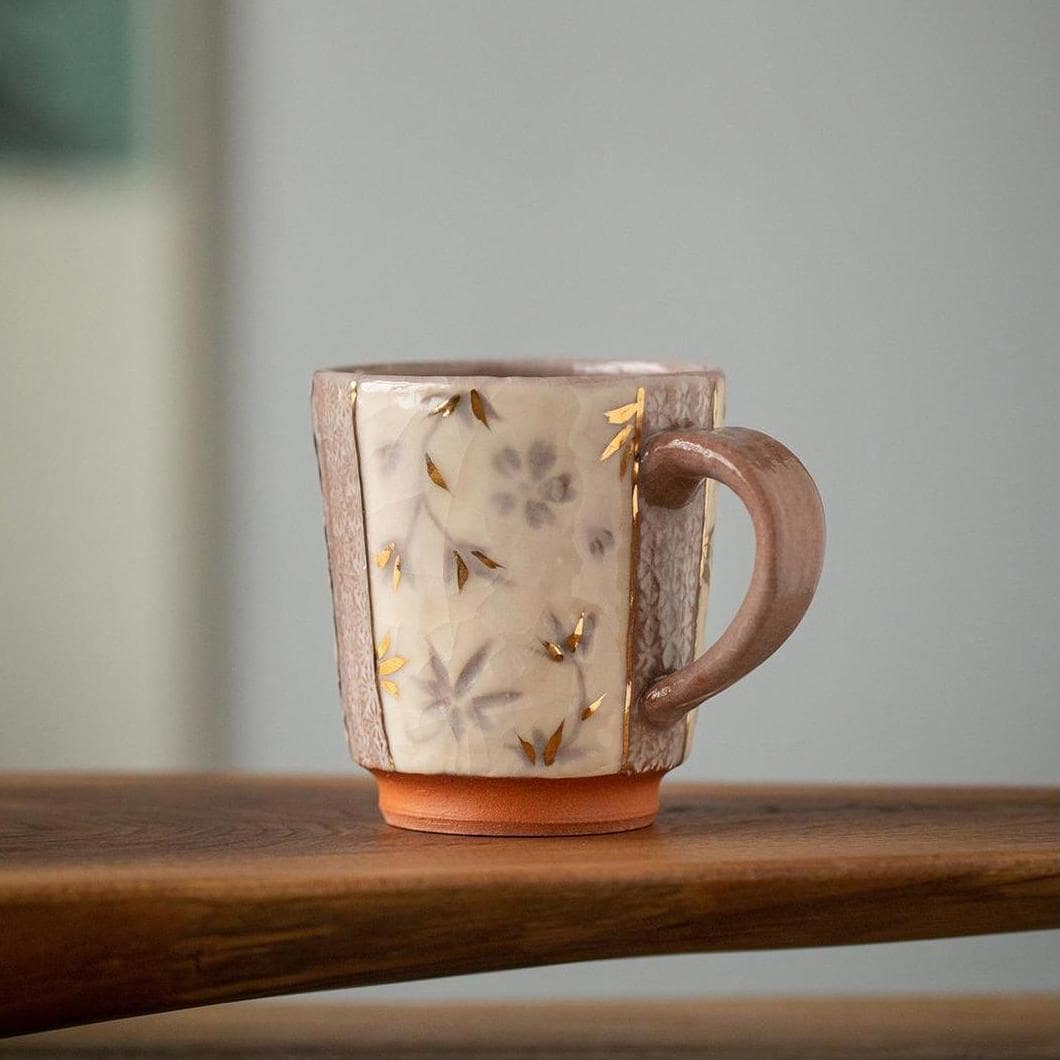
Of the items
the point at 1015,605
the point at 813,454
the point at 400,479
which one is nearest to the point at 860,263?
the point at 813,454

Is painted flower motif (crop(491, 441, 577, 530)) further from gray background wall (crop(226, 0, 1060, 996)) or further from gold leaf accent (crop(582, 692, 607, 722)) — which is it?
gray background wall (crop(226, 0, 1060, 996))

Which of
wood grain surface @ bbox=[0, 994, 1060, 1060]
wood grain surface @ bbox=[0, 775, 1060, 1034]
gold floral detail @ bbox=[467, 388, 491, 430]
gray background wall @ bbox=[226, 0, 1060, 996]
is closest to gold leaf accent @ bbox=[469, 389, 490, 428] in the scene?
gold floral detail @ bbox=[467, 388, 491, 430]

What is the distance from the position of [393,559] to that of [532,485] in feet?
0.15

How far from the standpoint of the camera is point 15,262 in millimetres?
1143

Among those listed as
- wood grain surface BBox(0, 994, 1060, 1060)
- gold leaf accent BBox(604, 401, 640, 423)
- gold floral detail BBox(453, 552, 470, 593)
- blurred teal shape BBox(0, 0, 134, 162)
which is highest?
blurred teal shape BBox(0, 0, 134, 162)

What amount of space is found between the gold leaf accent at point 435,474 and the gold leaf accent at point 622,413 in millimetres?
47

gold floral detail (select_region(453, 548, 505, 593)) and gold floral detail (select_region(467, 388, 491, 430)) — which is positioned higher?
gold floral detail (select_region(467, 388, 491, 430))

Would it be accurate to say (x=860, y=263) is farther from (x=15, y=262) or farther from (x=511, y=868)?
(x=511, y=868)

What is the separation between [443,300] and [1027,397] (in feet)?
1.30

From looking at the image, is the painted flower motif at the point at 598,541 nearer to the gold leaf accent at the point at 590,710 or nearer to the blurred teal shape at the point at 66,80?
the gold leaf accent at the point at 590,710

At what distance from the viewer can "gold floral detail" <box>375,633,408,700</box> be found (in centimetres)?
45

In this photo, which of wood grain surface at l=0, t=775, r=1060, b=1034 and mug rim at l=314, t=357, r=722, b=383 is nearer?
wood grain surface at l=0, t=775, r=1060, b=1034

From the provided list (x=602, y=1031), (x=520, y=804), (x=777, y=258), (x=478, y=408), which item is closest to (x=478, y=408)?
(x=478, y=408)

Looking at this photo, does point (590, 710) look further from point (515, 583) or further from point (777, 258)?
point (777, 258)
